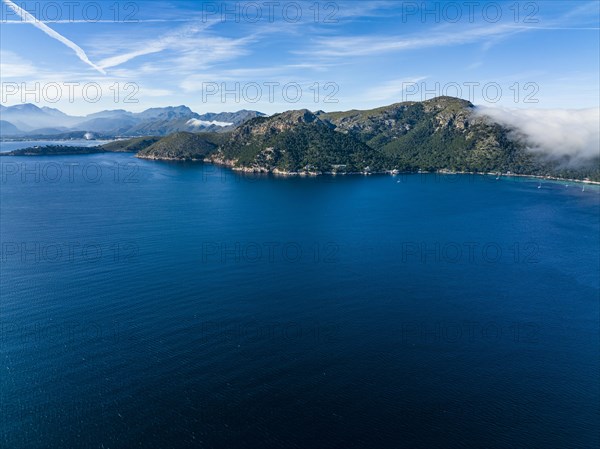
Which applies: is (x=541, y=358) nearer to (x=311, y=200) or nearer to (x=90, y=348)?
(x=90, y=348)

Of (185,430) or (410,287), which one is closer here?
(185,430)

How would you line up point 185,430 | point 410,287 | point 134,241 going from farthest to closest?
point 134,241 → point 410,287 → point 185,430

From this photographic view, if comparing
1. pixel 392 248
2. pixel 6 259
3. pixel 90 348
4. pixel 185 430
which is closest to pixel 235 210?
pixel 392 248

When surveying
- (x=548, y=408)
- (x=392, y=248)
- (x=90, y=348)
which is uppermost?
(x=392, y=248)

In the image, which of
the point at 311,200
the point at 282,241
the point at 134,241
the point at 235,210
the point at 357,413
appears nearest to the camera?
the point at 357,413

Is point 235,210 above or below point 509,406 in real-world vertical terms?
above

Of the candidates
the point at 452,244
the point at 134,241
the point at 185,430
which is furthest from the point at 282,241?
the point at 185,430

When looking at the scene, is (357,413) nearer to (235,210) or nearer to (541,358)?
(541,358)
